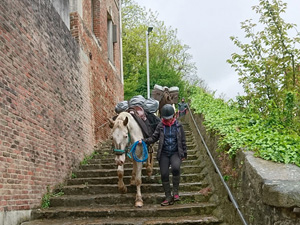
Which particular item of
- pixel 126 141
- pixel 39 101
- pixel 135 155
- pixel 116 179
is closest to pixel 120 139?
pixel 126 141

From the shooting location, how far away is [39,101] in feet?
21.6

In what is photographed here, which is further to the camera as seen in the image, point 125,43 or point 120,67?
point 125,43

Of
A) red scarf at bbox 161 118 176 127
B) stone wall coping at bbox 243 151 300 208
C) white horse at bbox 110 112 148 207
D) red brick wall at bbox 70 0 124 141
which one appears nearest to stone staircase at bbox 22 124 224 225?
white horse at bbox 110 112 148 207

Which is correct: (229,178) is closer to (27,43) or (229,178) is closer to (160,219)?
(160,219)

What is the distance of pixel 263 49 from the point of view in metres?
8.98

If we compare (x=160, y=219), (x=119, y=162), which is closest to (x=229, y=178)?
(x=160, y=219)

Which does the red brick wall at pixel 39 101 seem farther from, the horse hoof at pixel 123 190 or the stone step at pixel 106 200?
the horse hoof at pixel 123 190

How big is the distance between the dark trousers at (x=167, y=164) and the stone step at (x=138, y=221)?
0.79m

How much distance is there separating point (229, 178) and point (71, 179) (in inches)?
163

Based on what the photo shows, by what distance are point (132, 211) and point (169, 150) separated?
1.32 m

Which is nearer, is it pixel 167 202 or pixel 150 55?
pixel 167 202

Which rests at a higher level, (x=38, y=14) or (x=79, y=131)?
(x=38, y=14)

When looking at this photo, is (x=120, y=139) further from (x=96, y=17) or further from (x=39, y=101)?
(x=96, y=17)

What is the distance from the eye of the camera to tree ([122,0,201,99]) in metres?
25.4
